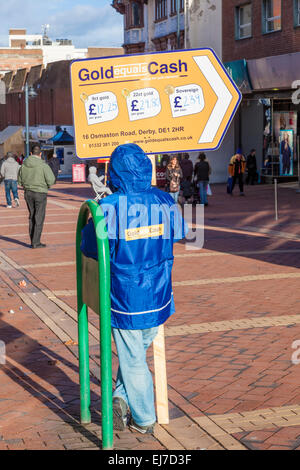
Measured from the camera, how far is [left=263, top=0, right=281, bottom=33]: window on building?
28703 millimetres

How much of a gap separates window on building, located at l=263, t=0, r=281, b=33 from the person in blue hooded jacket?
2558 cm

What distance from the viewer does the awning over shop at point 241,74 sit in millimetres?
30219

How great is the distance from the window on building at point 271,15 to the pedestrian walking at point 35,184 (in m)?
17.5

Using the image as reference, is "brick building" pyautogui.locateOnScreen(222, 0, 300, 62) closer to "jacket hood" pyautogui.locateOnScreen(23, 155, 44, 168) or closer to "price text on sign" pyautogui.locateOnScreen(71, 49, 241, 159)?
"jacket hood" pyautogui.locateOnScreen(23, 155, 44, 168)

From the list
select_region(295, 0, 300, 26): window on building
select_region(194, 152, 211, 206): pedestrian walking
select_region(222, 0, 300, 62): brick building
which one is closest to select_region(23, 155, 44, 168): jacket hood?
select_region(194, 152, 211, 206): pedestrian walking

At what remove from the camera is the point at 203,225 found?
17.7 m

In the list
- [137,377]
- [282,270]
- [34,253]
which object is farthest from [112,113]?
[34,253]

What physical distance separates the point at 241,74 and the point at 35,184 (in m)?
18.6

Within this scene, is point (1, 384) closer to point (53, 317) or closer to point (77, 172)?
point (53, 317)

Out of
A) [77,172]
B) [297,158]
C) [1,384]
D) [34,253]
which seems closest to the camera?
[1,384]

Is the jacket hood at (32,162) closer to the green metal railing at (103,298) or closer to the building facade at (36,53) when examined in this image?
the green metal railing at (103,298)

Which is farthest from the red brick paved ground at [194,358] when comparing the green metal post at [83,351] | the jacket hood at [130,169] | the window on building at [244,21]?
the window on building at [244,21]
